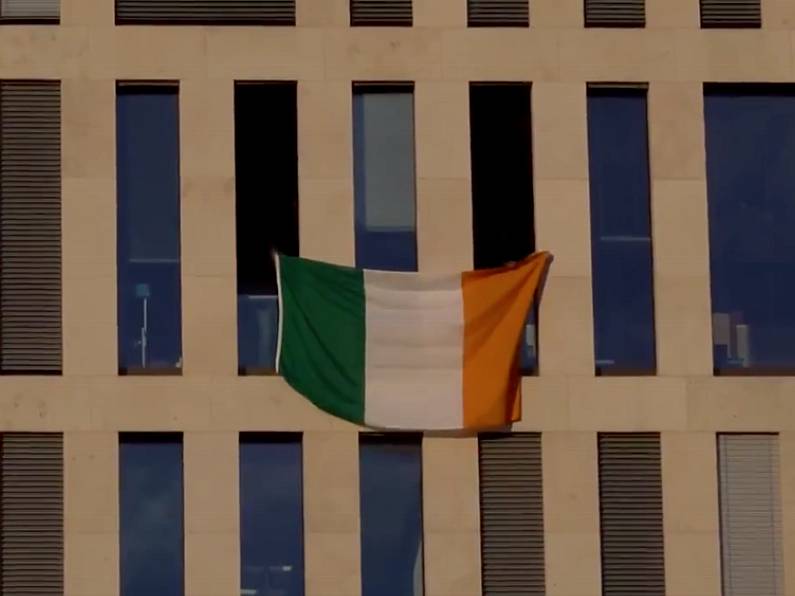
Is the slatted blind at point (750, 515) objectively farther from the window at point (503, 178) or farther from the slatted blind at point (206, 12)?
the slatted blind at point (206, 12)

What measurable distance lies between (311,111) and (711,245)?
761 centimetres

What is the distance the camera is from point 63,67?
46812mm

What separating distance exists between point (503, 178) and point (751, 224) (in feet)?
15.1

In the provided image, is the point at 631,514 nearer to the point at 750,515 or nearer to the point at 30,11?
the point at 750,515

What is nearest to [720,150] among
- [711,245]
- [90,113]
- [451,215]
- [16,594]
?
[711,245]

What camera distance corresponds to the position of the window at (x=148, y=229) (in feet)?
152

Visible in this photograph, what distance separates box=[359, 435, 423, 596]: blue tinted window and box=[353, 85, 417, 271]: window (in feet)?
10.8

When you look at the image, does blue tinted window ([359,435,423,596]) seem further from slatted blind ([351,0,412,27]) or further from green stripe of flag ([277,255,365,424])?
slatted blind ([351,0,412,27])

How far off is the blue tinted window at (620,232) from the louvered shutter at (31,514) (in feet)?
32.3

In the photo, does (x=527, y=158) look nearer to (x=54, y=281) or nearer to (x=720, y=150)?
(x=720, y=150)

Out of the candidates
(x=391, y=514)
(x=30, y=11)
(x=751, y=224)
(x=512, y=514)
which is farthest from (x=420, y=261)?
(x=30, y=11)

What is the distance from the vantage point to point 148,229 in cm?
4675

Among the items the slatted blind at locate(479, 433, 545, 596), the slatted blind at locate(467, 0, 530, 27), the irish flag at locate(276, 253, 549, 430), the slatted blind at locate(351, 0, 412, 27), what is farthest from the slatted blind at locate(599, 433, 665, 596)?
the slatted blind at locate(351, 0, 412, 27)

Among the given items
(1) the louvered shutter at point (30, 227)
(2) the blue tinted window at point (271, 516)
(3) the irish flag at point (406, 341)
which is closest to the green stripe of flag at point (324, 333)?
(3) the irish flag at point (406, 341)
